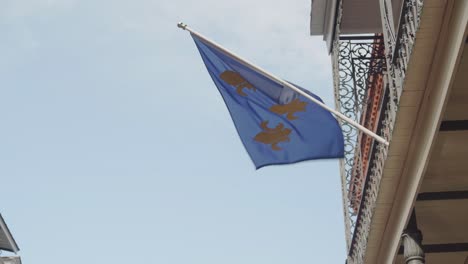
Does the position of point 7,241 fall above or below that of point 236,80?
below

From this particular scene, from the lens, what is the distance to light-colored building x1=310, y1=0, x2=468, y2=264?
904cm

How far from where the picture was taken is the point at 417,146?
10.4 meters

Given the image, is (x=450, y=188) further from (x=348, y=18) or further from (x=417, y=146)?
(x=348, y=18)

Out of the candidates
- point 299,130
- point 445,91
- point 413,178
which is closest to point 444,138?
point 413,178

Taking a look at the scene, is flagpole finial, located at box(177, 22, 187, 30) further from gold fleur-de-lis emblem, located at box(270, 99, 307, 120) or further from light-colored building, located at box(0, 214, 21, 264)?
light-colored building, located at box(0, 214, 21, 264)

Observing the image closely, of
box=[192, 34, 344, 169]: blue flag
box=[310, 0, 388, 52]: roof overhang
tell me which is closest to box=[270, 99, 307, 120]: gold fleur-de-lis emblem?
box=[192, 34, 344, 169]: blue flag

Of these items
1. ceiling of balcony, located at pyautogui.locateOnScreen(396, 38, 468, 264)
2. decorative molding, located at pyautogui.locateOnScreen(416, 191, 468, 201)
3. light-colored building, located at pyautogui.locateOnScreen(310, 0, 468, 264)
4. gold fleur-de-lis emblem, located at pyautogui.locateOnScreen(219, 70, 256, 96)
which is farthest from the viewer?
gold fleur-de-lis emblem, located at pyautogui.locateOnScreen(219, 70, 256, 96)

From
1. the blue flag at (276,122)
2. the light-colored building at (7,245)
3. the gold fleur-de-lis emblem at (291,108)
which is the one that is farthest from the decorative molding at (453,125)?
the light-colored building at (7,245)

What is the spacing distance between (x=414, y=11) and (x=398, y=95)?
1150 mm

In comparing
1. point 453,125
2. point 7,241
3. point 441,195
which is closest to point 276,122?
point 441,195

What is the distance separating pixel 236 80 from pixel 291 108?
88 centimetres

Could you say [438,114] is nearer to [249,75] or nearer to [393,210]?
[393,210]

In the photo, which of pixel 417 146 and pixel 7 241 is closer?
pixel 417 146

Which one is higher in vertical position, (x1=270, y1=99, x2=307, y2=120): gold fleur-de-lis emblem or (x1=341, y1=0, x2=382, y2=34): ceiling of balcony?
(x1=270, y1=99, x2=307, y2=120): gold fleur-de-lis emblem
